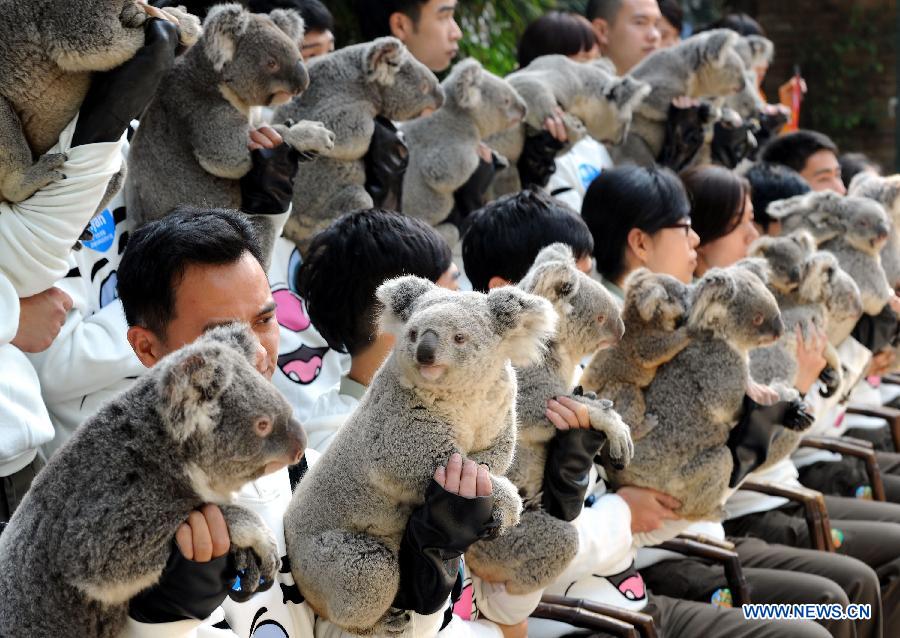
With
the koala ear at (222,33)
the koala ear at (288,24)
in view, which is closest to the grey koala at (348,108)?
the koala ear at (288,24)

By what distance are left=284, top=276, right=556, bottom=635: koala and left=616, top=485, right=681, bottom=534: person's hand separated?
3.47ft

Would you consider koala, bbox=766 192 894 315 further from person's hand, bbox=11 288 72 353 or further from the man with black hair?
person's hand, bbox=11 288 72 353

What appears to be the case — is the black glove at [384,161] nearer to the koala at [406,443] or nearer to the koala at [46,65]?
the koala at [46,65]

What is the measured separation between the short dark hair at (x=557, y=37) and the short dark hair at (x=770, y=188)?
1092mm

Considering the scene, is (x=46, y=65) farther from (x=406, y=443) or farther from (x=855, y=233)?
(x=855, y=233)

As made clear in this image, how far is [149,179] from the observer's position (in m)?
2.79

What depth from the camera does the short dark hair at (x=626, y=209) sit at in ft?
11.7

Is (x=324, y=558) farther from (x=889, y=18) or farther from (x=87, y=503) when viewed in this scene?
(x=889, y=18)

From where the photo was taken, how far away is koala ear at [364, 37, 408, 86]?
3.30 meters

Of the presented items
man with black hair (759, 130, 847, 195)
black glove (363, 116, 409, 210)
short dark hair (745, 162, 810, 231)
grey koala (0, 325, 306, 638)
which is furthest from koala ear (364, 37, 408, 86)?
man with black hair (759, 130, 847, 195)

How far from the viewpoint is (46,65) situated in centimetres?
222

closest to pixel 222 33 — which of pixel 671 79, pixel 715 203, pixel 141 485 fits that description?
pixel 141 485

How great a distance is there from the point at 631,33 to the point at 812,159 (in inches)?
48.8

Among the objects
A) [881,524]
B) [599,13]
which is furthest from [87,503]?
[599,13]
